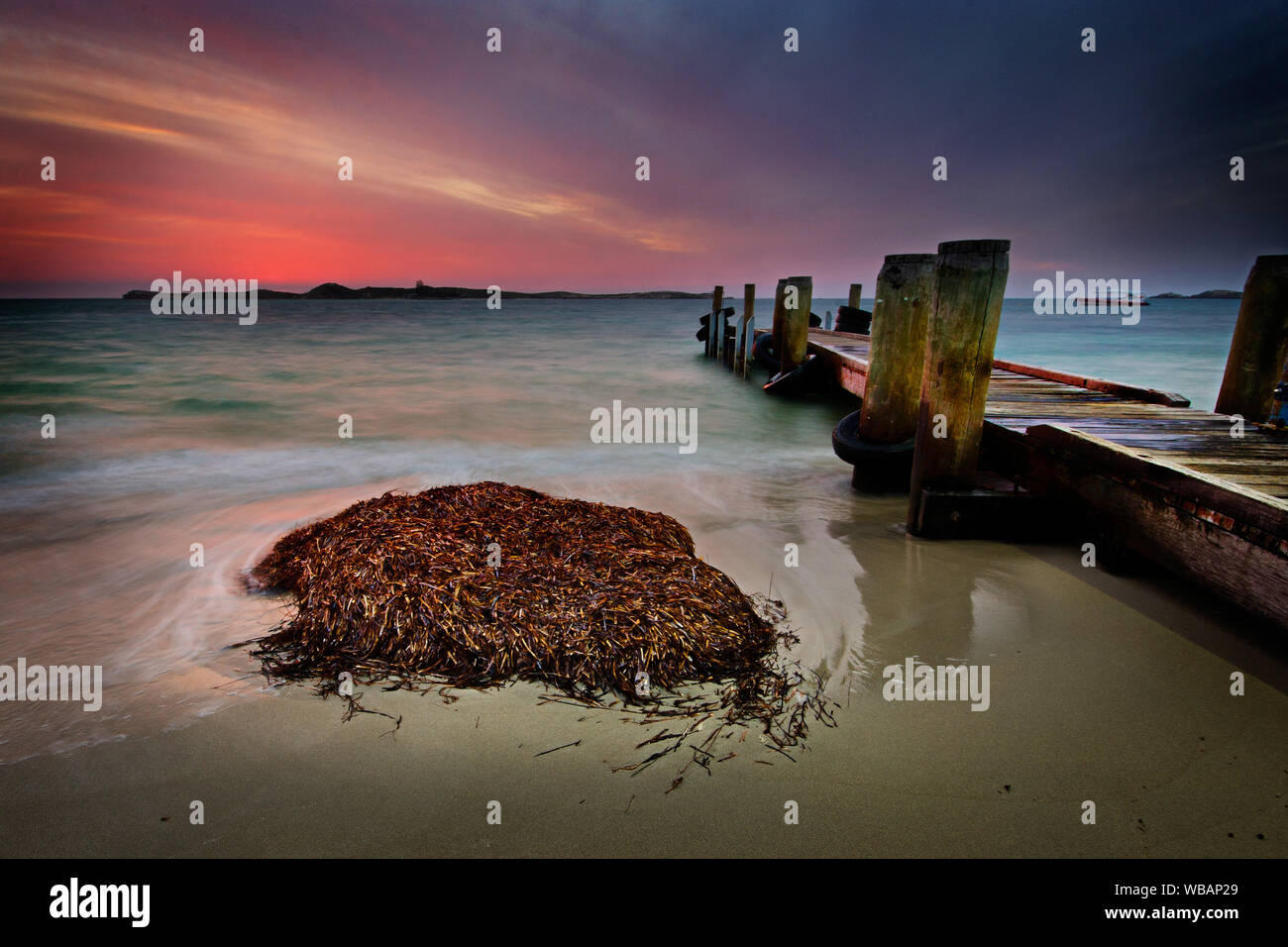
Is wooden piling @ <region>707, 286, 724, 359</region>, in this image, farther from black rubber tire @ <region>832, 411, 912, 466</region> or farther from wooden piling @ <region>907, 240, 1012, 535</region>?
wooden piling @ <region>907, 240, 1012, 535</region>

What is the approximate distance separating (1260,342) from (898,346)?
4.15 m

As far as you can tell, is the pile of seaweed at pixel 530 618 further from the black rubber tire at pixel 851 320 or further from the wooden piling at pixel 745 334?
the black rubber tire at pixel 851 320

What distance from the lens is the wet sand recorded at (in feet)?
8.38

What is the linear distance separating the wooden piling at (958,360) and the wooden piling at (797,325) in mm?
8840

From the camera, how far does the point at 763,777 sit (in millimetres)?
2861

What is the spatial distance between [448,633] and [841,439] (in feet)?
16.3

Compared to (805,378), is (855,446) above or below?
below

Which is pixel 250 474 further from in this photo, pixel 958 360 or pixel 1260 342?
pixel 1260 342

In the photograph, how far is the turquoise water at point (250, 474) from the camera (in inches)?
161

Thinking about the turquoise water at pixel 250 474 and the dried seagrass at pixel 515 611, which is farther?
the turquoise water at pixel 250 474

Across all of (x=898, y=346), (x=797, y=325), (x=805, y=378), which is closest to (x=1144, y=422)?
(x=898, y=346)

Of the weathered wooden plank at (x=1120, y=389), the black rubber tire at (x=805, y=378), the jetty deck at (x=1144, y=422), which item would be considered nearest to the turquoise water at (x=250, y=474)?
the black rubber tire at (x=805, y=378)

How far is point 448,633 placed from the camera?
3646 mm
